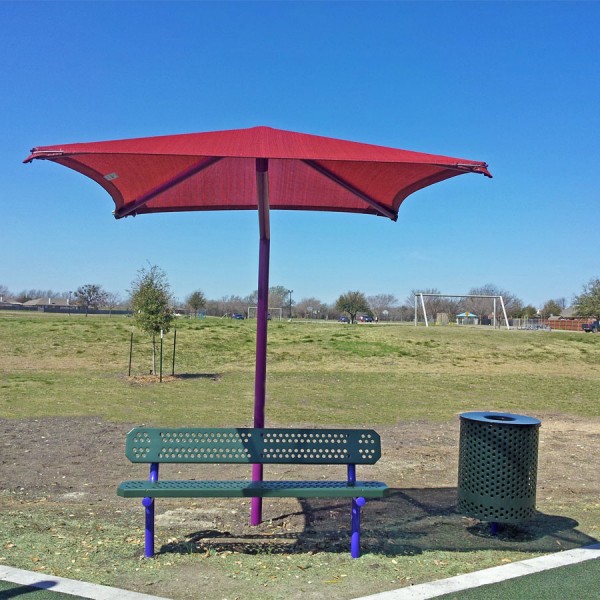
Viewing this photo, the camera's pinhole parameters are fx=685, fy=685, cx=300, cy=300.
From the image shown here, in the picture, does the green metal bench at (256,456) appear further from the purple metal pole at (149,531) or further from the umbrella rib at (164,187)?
the umbrella rib at (164,187)

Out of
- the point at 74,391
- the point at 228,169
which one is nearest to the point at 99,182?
the point at 228,169

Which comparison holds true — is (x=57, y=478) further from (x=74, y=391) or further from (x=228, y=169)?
(x=74, y=391)

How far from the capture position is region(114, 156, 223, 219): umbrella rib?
502 centimetres

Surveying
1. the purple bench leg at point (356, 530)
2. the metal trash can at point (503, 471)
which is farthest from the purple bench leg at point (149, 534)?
the metal trash can at point (503, 471)

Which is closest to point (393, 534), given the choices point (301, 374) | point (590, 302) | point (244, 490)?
point (244, 490)

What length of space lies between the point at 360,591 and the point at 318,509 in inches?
78.0

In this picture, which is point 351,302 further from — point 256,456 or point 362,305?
point 256,456

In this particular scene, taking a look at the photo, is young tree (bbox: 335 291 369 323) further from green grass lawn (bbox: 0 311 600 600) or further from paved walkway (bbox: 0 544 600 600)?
paved walkway (bbox: 0 544 600 600)

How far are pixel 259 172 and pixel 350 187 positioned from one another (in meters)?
0.89

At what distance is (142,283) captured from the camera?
18000mm

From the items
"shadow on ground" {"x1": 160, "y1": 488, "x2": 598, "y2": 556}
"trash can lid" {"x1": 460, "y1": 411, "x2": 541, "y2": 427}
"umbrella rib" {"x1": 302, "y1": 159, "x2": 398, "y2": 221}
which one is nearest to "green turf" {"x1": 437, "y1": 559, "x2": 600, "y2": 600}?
"shadow on ground" {"x1": 160, "y1": 488, "x2": 598, "y2": 556}

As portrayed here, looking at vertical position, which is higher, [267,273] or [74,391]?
[267,273]

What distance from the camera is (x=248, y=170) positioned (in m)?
5.73

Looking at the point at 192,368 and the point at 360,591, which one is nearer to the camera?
the point at 360,591
